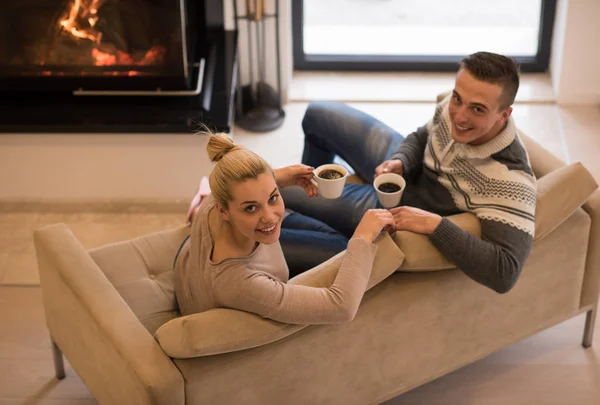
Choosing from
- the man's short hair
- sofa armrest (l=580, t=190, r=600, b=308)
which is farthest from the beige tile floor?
the man's short hair

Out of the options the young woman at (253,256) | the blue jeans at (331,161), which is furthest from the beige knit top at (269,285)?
the blue jeans at (331,161)

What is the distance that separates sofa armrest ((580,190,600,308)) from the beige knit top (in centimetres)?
73

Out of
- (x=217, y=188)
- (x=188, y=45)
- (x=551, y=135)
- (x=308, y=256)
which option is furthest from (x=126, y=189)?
(x=551, y=135)

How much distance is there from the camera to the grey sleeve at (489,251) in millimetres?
2152

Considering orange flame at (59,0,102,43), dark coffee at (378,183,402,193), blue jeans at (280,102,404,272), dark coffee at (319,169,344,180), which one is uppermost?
orange flame at (59,0,102,43)

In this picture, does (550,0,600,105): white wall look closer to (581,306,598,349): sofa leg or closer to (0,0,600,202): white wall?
(581,306,598,349): sofa leg

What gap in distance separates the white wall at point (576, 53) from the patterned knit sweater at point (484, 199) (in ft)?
5.36

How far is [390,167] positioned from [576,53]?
1823mm

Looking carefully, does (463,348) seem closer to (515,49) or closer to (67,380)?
(67,380)

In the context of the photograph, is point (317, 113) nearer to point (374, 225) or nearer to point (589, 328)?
point (374, 225)

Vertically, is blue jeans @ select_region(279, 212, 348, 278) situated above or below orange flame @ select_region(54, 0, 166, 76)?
below

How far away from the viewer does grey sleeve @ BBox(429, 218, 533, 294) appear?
2152 millimetres

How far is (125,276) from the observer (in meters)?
2.43

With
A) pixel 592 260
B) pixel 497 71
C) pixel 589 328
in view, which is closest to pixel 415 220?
pixel 497 71
